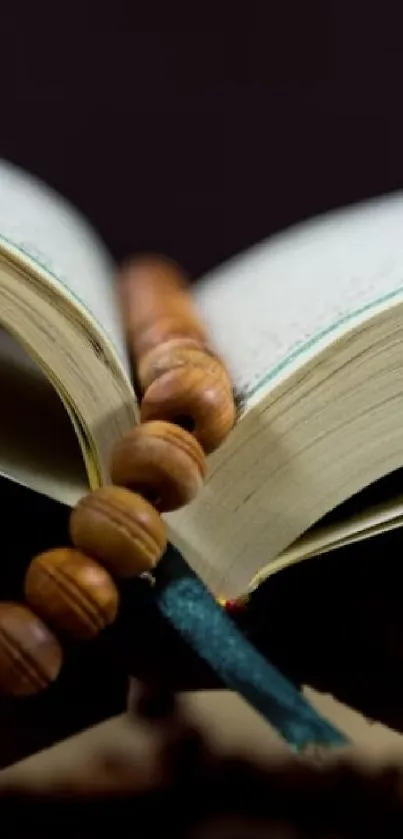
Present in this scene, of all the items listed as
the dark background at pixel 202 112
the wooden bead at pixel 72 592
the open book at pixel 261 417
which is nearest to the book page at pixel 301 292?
the open book at pixel 261 417

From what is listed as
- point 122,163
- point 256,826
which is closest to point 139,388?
point 256,826

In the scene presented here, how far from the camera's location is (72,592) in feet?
1.19

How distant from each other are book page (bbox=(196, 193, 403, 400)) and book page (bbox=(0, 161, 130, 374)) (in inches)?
2.0

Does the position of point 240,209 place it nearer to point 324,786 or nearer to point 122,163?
point 122,163

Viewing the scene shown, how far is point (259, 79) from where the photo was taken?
99 centimetres

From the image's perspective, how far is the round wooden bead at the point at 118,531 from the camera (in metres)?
0.37

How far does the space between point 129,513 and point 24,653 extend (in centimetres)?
5

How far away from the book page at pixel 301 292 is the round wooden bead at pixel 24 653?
134 mm

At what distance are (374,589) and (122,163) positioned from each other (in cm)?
63

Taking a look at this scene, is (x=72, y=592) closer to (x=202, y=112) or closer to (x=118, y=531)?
(x=118, y=531)

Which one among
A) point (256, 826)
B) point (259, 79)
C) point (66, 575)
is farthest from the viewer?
point (259, 79)

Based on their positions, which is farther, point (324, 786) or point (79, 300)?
point (324, 786)

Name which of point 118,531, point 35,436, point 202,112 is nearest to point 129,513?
point 118,531

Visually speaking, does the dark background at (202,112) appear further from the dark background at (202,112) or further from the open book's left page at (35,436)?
the open book's left page at (35,436)
